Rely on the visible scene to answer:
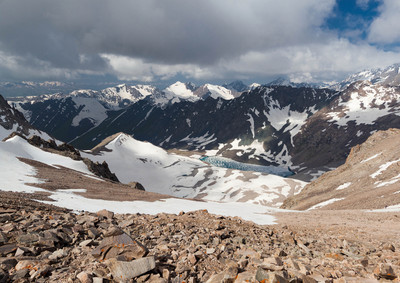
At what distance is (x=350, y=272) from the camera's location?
26.7ft

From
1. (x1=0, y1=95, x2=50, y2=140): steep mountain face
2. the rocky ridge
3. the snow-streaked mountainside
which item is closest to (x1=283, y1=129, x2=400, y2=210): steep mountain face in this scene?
→ the snow-streaked mountainside

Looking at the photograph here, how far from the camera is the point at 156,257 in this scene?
334 inches

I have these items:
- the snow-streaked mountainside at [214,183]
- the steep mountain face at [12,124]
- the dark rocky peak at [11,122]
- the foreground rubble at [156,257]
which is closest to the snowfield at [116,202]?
the snow-streaked mountainside at [214,183]

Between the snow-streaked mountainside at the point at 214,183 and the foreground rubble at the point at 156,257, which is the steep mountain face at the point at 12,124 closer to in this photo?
the snow-streaked mountainside at the point at 214,183

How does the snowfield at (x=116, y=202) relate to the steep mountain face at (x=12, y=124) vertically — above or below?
below

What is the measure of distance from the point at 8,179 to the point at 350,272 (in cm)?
4159

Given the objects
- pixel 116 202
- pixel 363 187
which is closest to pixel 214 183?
pixel 363 187

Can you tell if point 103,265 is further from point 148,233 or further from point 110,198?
point 110,198

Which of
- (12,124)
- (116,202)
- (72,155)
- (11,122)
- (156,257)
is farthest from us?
(11,122)

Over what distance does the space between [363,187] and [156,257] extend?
71.2 m

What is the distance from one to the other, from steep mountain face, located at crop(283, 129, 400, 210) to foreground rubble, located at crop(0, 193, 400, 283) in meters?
43.9

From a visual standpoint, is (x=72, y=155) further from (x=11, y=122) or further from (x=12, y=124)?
(x=11, y=122)

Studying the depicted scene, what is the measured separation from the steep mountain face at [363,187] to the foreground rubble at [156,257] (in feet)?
144

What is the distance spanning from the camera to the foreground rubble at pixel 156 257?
7012 millimetres
